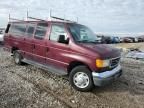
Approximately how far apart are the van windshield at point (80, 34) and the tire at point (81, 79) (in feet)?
3.31

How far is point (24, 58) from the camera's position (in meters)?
8.66

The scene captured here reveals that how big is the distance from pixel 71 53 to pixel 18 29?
12.5 feet

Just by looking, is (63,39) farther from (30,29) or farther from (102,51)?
(30,29)

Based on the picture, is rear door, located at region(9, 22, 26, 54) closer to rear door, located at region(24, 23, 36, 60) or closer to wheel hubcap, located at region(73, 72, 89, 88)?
rear door, located at region(24, 23, 36, 60)

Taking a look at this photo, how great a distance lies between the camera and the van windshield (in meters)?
6.70

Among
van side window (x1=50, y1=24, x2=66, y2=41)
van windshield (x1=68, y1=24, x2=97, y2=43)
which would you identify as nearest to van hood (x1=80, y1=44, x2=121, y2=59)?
van windshield (x1=68, y1=24, x2=97, y2=43)

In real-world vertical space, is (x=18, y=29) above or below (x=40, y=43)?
above

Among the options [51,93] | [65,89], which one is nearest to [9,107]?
[51,93]

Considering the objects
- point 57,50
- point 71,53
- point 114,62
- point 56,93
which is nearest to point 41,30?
point 57,50

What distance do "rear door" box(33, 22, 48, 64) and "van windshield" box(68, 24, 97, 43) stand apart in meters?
1.13

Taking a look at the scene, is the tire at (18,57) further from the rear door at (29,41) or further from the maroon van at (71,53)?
the rear door at (29,41)

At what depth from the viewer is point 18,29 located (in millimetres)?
9117

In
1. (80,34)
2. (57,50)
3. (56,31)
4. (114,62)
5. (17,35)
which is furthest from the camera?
(17,35)

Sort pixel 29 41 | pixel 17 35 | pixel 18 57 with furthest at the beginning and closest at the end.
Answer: pixel 18 57
pixel 17 35
pixel 29 41
